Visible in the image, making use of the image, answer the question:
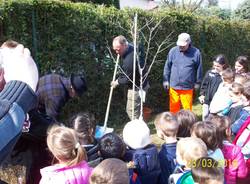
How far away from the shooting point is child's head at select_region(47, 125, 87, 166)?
117 inches

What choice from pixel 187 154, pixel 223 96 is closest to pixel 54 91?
pixel 187 154

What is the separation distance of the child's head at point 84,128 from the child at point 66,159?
23.3 inches

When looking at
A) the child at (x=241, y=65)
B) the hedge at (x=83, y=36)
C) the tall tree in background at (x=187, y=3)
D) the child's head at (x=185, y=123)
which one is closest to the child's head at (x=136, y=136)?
the child's head at (x=185, y=123)

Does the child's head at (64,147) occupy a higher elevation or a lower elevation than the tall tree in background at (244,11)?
lower

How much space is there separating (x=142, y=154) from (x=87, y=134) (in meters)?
0.50

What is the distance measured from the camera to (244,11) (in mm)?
32062

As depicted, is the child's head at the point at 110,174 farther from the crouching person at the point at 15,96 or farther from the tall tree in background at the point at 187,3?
the tall tree in background at the point at 187,3

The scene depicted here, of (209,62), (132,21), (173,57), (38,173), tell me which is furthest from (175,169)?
(209,62)

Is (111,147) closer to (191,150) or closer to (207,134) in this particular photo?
(191,150)

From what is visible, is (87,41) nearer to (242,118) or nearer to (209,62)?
(242,118)

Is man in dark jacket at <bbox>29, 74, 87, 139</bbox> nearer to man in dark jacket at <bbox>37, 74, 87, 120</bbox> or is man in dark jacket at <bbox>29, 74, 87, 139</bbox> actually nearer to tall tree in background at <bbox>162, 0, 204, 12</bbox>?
man in dark jacket at <bbox>37, 74, 87, 120</bbox>

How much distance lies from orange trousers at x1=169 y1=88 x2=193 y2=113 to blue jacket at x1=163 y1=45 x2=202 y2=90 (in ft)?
0.27

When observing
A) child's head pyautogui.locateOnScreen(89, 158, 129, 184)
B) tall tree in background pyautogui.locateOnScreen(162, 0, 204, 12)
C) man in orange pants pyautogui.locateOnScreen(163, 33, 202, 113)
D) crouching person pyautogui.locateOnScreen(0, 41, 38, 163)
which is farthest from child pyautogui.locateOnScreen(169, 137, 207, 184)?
tall tree in background pyautogui.locateOnScreen(162, 0, 204, 12)

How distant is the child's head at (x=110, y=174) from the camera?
8.80 ft
